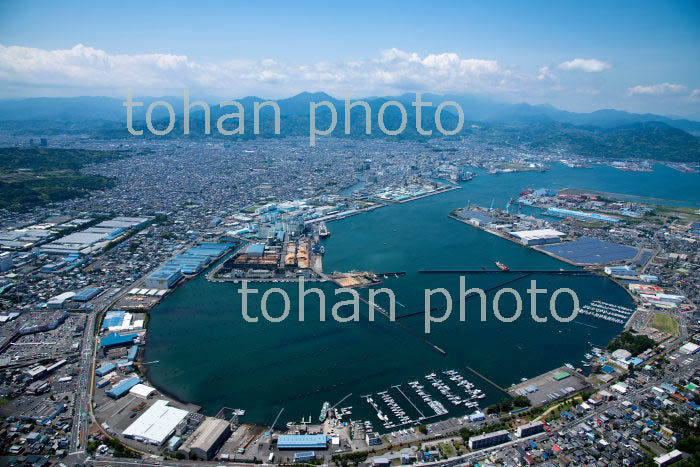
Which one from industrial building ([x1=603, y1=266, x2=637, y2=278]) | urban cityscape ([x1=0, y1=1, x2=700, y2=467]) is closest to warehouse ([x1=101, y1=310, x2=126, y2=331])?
urban cityscape ([x1=0, y1=1, x2=700, y2=467])

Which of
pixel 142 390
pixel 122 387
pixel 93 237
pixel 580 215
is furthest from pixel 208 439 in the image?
pixel 580 215

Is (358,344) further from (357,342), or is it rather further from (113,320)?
(113,320)

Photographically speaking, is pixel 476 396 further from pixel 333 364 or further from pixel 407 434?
pixel 333 364

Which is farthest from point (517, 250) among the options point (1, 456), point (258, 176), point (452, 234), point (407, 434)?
point (258, 176)

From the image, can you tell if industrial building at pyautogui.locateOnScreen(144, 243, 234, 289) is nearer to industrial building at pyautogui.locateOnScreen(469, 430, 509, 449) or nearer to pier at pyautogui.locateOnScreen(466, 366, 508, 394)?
pier at pyautogui.locateOnScreen(466, 366, 508, 394)

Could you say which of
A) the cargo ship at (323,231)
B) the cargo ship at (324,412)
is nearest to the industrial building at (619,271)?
the cargo ship at (323,231)

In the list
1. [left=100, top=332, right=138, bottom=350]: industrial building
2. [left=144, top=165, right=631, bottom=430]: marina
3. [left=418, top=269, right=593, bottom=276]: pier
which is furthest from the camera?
[left=418, top=269, right=593, bottom=276]: pier
